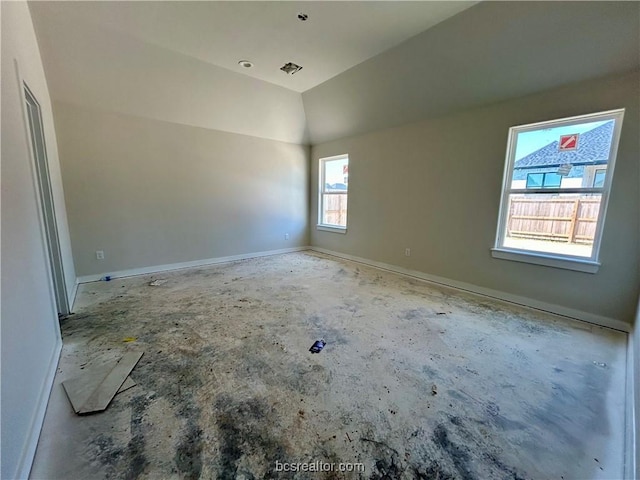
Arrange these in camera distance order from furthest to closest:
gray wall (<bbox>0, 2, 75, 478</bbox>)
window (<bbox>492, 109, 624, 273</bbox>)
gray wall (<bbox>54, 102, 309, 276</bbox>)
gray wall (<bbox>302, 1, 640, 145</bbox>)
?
gray wall (<bbox>54, 102, 309, 276</bbox>) → window (<bbox>492, 109, 624, 273</bbox>) → gray wall (<bbox>302, 1, 640, 145</bbox>) → gray wall (<bbox>0, 2, 75, 478</bbox>)

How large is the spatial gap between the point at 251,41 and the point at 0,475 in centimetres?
376

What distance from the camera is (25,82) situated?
2.03m

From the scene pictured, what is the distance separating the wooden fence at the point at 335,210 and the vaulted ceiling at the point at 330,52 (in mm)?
1793

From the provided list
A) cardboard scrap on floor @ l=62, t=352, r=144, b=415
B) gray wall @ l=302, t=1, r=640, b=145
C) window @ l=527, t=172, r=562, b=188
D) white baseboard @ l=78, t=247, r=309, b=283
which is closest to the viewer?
cardboard scrap on floor @ l=62, t=352, r=144, b=415

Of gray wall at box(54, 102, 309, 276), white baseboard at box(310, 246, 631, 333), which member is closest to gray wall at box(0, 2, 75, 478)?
gray wall at box(54, 102, 309, 276)

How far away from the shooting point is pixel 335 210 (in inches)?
229

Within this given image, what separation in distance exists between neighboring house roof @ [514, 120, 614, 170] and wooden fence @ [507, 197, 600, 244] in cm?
39

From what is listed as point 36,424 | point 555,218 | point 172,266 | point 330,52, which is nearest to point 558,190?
point 555,218

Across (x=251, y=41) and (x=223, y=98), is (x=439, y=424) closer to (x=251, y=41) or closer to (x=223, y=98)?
(x=251, y=41)

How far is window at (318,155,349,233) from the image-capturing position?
5.51m

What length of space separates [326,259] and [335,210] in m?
1.17

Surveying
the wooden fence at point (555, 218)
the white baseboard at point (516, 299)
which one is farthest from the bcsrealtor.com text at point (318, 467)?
the wooden fence at point (555, 218)

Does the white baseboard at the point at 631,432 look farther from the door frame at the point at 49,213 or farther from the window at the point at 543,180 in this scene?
the door frame at the point at 49,213

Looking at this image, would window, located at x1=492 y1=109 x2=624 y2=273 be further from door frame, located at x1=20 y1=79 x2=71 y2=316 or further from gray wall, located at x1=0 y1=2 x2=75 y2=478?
door frame, located at x1=20 y1=79 x2=71 y2=316
